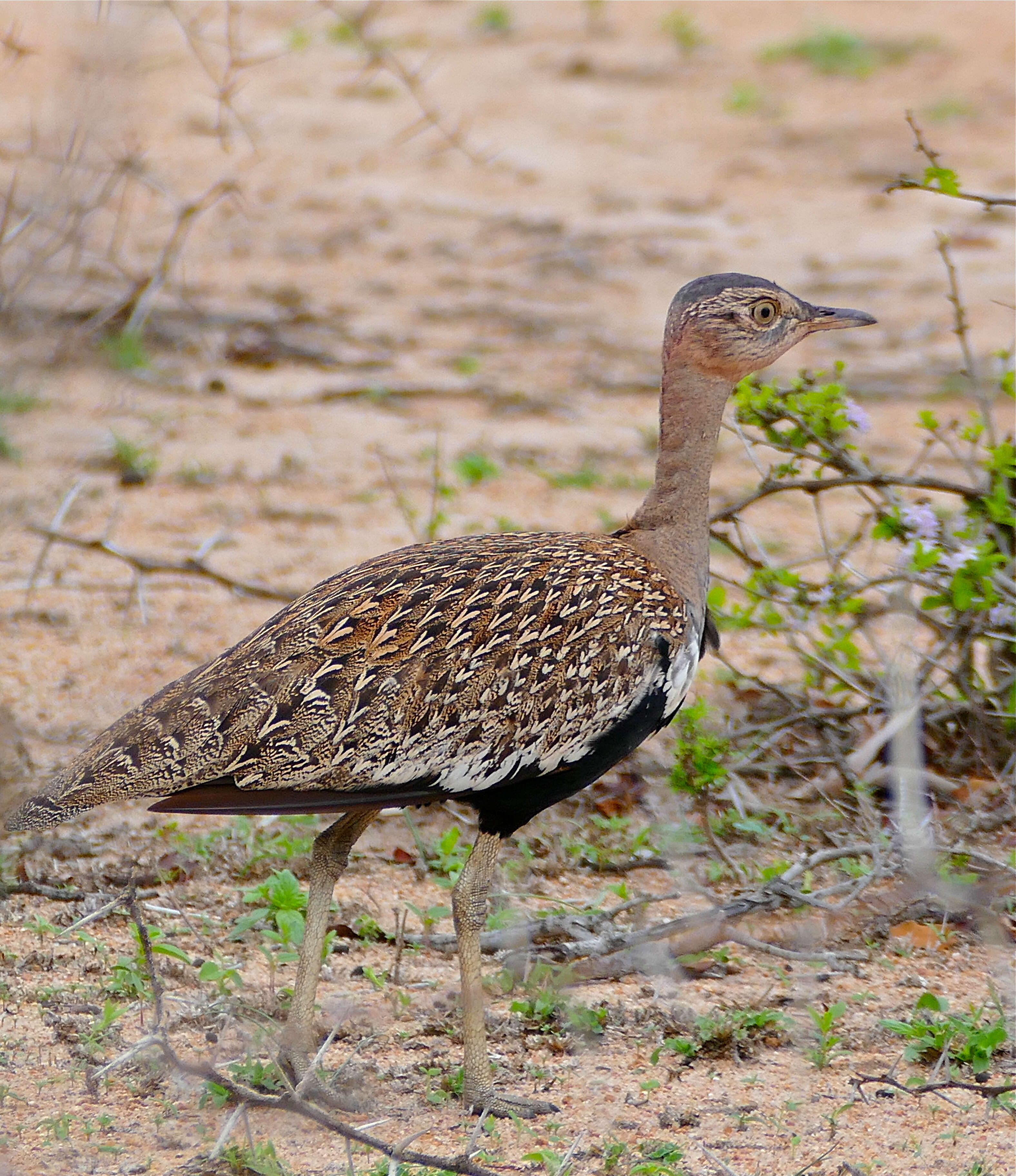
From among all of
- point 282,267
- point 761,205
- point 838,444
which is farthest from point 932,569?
point 761,205

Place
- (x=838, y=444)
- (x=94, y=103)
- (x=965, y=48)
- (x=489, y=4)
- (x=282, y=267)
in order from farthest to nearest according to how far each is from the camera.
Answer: (x=489, y=4), (x=965, y=48), (x=282, y=267), (x=838, y=444), (x=94, y=103)

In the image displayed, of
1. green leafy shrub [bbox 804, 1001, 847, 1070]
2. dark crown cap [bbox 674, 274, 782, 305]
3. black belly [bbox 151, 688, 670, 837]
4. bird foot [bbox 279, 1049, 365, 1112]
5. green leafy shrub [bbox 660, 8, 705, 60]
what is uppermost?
dark crown cap [bbox 674, 274, 782, 305]

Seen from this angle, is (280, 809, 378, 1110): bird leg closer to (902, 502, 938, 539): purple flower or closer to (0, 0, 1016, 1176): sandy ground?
(0, 0, 1016, 1176): sandy ground

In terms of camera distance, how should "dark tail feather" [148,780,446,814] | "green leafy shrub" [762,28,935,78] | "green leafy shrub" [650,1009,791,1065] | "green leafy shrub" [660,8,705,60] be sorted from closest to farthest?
"dark tail feather" [148,780,446,814]
"green leafy shrub" [650,1009,791,1065]
"green leafy shrub" [762,28,935,78]
"green leafy shrub" [660,8,705,60]

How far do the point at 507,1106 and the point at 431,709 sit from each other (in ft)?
2.99

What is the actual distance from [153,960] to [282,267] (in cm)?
735

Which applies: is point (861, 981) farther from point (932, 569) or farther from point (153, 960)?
point (153, 960)

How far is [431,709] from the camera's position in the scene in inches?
138

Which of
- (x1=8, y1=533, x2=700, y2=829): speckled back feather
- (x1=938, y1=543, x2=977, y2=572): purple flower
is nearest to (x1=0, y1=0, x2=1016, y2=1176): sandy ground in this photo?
(x1=8, y1=533, x2=700, y2=829): speckled back feather

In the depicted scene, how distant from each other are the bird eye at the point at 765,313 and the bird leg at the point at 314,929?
1653 millimetres

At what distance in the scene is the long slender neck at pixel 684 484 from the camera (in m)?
3.98

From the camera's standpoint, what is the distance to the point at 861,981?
3992 mm

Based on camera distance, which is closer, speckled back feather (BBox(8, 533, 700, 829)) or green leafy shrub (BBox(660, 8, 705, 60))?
speckled back feather (BBox(8, 533, 700, 829))

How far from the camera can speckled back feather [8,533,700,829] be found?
339 centimetres
